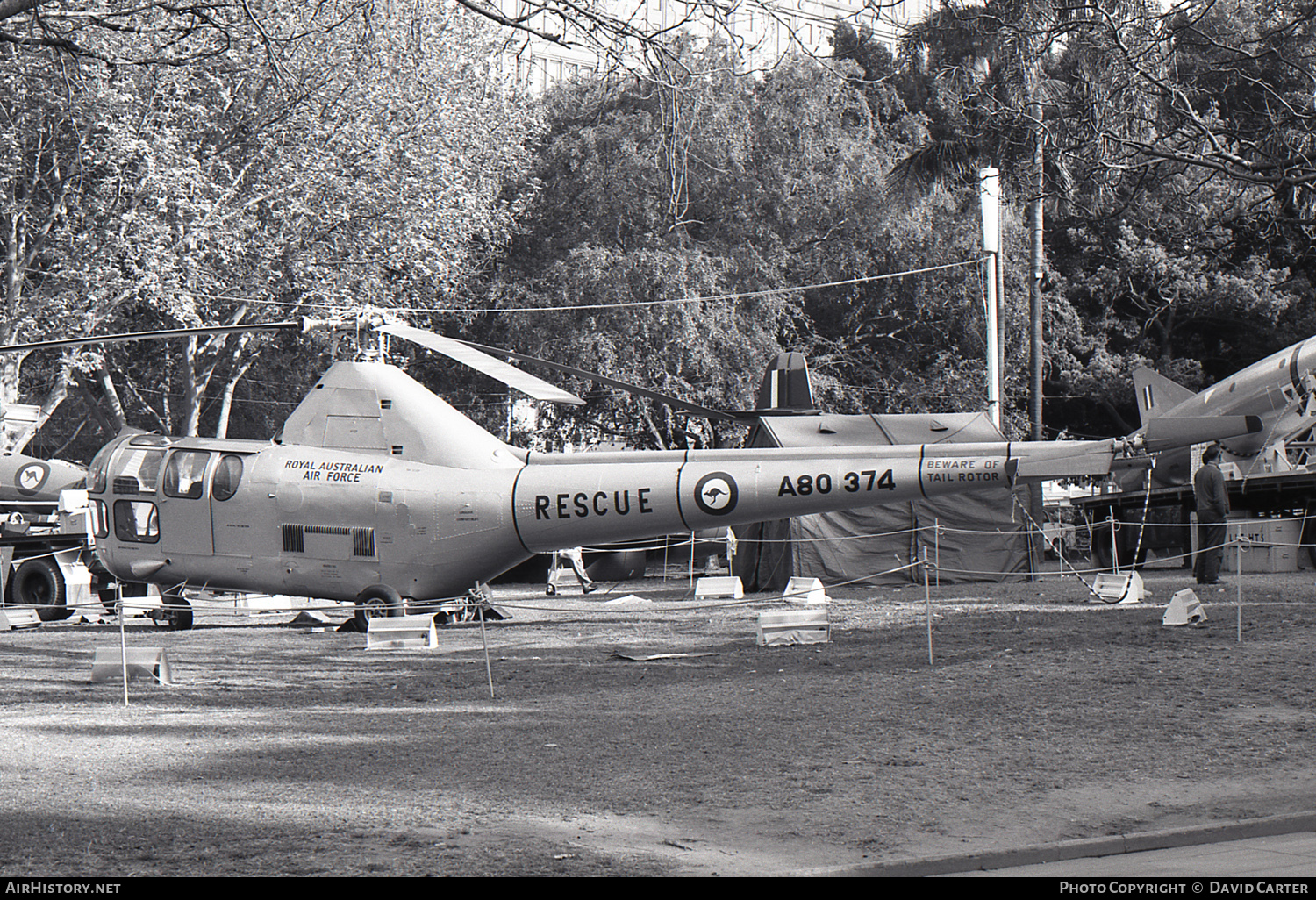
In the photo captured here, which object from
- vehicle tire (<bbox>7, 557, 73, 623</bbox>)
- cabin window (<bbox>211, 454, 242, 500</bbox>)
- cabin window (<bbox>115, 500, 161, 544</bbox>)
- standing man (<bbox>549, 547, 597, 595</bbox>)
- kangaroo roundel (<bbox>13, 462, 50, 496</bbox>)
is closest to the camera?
cabin window (<bbox>211, 454, 242, 500</bbox>)

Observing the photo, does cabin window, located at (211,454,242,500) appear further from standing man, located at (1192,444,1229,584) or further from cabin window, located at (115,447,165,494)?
standing man, located at (1192,444,1229,584)

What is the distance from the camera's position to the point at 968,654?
1156 centimetres

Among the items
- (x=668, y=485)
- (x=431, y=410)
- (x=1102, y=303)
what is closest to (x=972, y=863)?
(x=668, y=485)

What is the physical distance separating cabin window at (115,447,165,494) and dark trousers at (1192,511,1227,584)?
13.5m

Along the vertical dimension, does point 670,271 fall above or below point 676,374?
above

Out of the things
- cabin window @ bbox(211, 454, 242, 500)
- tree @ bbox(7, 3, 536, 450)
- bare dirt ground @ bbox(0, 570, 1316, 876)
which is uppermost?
tree @ bbox(7, 3, 536, 450)

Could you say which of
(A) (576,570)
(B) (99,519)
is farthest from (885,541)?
(B) (99,519)

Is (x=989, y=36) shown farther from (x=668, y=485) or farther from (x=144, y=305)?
(x=144, y=305)

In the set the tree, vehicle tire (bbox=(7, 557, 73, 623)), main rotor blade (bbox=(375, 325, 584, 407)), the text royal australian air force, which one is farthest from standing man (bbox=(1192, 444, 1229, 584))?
vehicle tire (bbox=(7, 557, 73, 623))

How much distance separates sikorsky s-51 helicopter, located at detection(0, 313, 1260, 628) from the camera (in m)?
13.8

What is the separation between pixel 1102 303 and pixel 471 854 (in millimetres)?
35497

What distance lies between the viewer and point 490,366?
13125 millimetres

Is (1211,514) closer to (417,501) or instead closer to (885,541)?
(885,541)

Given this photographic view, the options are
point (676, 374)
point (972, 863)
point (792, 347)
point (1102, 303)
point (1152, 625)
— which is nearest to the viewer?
point (972, 863)
